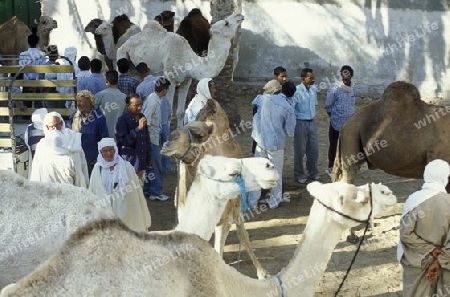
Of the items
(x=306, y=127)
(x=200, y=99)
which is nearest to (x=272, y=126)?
(x=200, y=99)

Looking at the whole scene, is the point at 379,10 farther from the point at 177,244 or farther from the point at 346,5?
the point at 177,244

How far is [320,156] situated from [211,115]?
5190mm

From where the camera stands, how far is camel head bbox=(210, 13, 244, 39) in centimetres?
1261

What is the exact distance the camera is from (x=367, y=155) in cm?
909

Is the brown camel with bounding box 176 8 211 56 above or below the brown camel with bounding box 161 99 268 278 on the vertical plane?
above

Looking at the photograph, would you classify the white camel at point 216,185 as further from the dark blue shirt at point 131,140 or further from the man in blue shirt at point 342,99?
the man in blue shirt at point 342,99

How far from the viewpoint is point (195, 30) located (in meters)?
16.2

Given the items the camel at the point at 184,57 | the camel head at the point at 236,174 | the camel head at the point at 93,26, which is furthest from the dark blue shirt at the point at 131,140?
the camel head at the point at 93,26

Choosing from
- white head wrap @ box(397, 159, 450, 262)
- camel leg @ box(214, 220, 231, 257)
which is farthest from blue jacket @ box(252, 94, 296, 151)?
white head wrap @ box(397, 159, 450, 262)

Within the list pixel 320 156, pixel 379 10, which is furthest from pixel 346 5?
pixel 320 156

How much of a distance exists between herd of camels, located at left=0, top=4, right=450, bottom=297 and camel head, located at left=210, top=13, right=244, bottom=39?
160 inches

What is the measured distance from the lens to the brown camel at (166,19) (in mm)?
16209

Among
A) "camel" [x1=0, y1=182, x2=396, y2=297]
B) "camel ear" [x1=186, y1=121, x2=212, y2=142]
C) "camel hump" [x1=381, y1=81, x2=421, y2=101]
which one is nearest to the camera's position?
"camel" [x1=0, y1=182, x2=396, y2=297]

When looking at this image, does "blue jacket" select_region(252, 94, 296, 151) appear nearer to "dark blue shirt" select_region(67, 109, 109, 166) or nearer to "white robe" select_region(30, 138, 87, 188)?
"dark blue shirt" select_region(67, 109, 109, 166)
